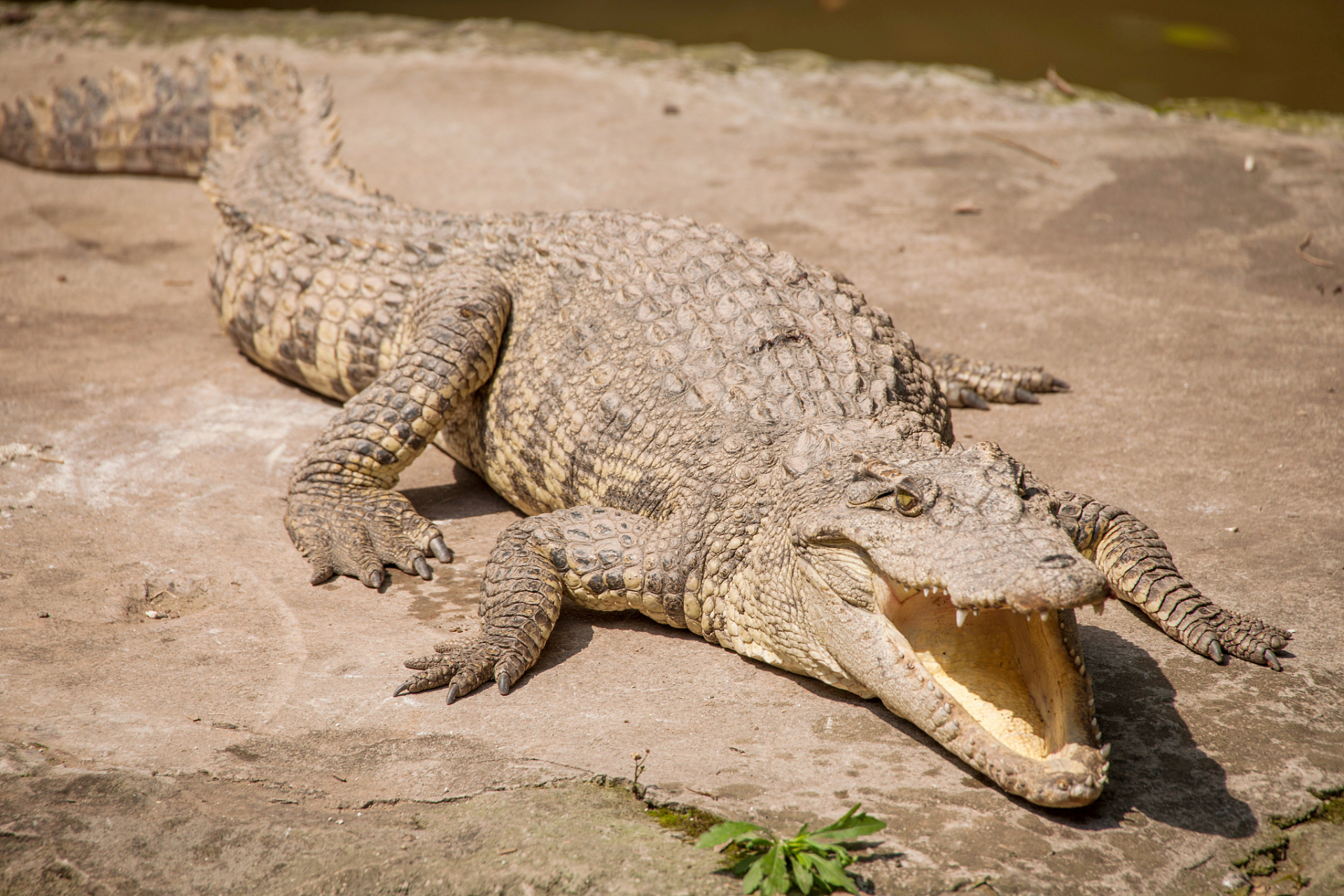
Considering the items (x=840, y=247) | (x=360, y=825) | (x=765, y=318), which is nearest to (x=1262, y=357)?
(x=840, y=247)

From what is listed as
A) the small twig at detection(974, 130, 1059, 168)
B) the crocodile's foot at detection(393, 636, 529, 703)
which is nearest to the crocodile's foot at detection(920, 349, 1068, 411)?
the crocodile's foot at detection(393, 636, 529, 703)

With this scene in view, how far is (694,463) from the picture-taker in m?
3.63

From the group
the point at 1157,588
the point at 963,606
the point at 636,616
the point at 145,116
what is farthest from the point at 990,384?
the point at 145,116

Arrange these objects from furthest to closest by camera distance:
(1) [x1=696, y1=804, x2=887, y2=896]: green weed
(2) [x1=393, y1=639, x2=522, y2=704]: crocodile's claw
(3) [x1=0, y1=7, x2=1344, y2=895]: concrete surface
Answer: (2) [x1=393, y1=639, x2=522, y2=704]: crocodile's claw
(3) [x1=0, y1=7, x2=1344, y2=895]: concrete surface
(1) [x1=696, y1=804, x2=887, y2=896]: green weed

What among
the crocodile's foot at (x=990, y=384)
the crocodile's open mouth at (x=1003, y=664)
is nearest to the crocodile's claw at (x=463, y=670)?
the crocodile's open mouth at (x=1003, y=664)

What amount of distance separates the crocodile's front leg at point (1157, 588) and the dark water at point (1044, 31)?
8990 millimetres

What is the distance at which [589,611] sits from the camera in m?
3.86

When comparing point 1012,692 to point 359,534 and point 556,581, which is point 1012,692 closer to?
point 556,581

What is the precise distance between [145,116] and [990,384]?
21.4 ft

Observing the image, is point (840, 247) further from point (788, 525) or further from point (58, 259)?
point (58, 259)

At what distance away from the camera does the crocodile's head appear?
2510 mm

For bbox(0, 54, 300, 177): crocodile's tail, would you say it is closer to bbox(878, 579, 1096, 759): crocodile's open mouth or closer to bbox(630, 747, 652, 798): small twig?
bbox(630, 747, 652, 798): small twig

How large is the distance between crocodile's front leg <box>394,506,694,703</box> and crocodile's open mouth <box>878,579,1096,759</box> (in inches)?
34.3

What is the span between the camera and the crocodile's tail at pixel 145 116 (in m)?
7.18
